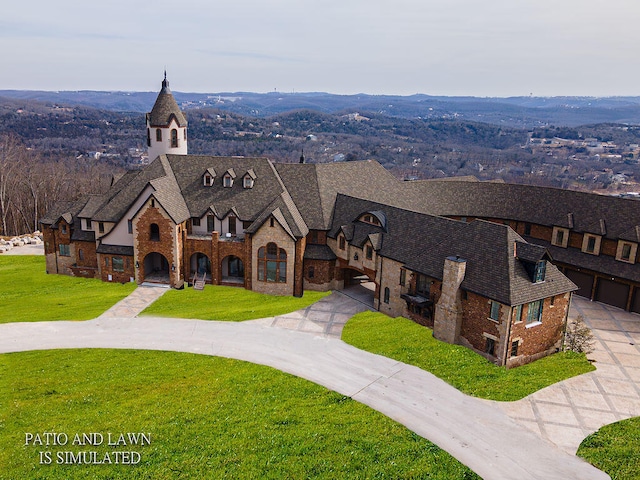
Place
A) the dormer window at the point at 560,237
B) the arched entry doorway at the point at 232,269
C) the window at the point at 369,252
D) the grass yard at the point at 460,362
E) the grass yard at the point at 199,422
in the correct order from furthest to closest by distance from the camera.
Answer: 1. the arched entry doorway at the point at 232,269
2. the dormer window at the point at 560,237
3. the window at the point at 369,252
4. the grass yard at the point at 460,362
5. the grass yard at the point at 199,422

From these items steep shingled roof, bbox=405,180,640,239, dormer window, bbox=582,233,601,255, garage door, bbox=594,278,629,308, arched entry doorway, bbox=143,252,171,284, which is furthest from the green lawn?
arched entry doorway, bbox=143,252,171,284

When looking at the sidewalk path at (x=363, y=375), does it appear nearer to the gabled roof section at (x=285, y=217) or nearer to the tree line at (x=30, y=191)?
the gabled roof section at (x=285, y=217)

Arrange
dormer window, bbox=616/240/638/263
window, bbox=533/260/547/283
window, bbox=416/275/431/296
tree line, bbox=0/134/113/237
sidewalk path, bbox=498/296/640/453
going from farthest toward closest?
tree line, bbox=0/134/113/237 → dormer window, bbox=616/240/638/263 → window, bbox=416/275/431/296 → window, bbox=533/260/547/283 → sidewalk path, bbox=498/296/640/453

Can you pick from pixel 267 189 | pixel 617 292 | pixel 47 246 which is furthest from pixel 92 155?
pixel 617 292

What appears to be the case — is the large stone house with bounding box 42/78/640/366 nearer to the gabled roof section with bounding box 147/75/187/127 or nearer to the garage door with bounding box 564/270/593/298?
the gabled roof section with bounding box 147/75/187/127

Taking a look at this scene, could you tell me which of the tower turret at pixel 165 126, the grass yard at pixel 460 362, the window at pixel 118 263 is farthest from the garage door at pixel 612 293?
the window at pixel 118 263

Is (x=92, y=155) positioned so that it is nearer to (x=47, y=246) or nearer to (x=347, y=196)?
(x=47, y=246)
